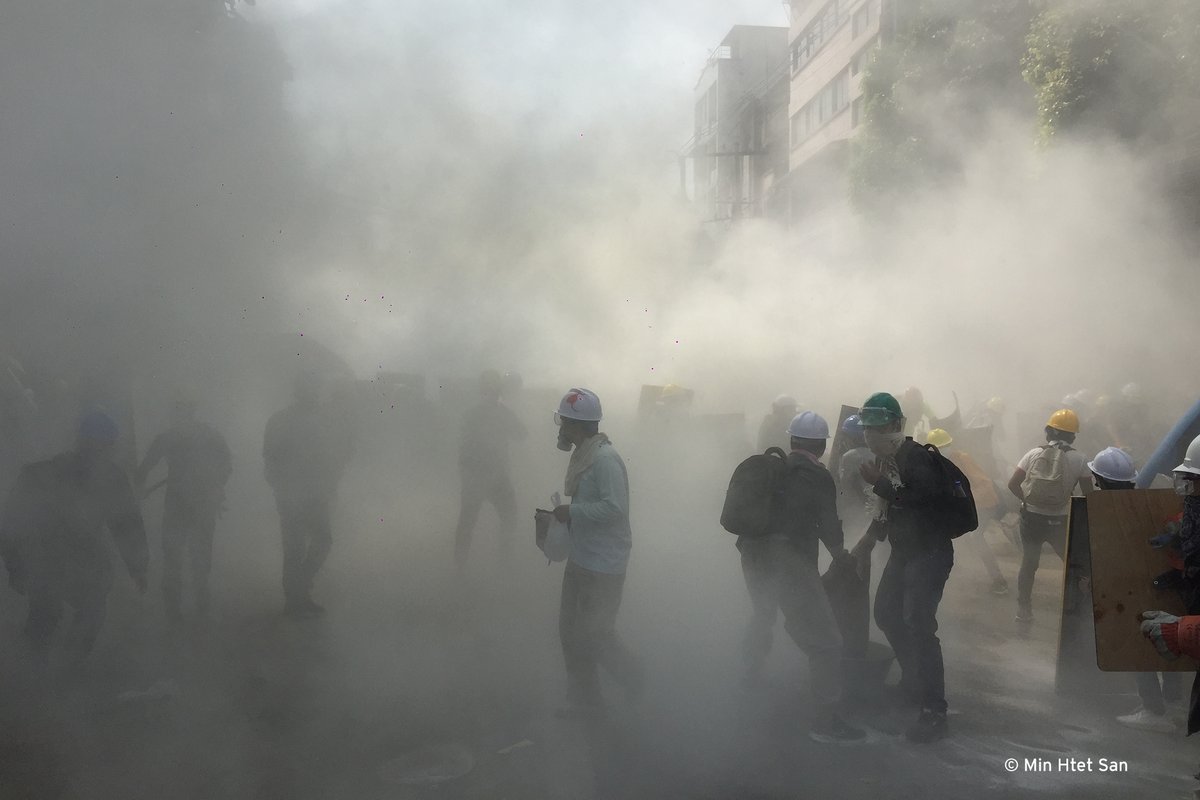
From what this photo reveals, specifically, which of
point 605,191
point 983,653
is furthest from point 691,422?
point 983,653

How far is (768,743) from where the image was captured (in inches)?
147

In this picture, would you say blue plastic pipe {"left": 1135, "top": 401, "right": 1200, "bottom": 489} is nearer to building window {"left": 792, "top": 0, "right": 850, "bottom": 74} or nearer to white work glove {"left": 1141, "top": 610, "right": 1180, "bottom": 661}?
white work glove {"left": 1141, "top": 610, "right": 1180, "bottom": 661}

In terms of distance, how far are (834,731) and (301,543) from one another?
3.24 meters

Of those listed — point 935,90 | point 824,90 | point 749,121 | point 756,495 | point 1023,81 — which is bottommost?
point 756,495

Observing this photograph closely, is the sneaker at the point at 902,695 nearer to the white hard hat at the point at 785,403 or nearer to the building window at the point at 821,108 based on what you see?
the white hard hat at the point at 785,403

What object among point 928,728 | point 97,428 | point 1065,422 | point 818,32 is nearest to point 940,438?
point 1065,422

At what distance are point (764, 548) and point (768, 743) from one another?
81cm

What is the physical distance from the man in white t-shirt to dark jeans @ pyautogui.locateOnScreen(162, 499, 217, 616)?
15.2ft

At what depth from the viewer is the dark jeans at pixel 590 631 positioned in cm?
385

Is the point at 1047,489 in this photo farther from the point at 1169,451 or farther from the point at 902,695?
the point at 902,695

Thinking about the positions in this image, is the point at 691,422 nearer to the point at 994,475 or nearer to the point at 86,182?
the point at 994,475

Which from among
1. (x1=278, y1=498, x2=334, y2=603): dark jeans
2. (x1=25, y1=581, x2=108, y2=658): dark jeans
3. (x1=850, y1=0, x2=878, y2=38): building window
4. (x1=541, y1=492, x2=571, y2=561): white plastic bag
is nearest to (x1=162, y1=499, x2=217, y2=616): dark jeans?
(x1=278, y1=498, x2=334, y2=603): dark jeans

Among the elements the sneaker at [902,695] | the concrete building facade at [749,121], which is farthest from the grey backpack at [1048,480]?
the concrete building facade at [749,121]

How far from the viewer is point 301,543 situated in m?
5.50
